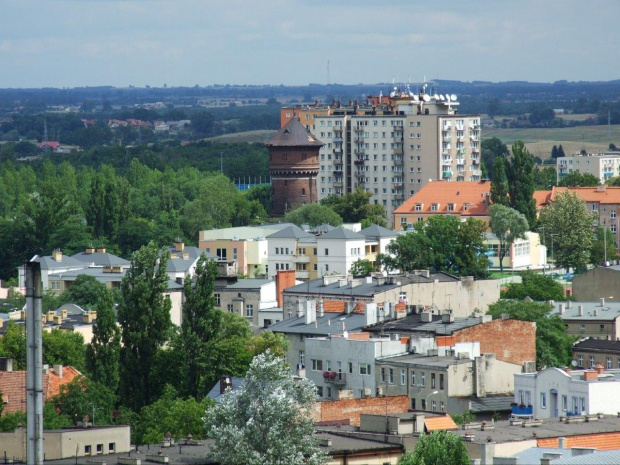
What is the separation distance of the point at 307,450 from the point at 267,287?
4472 centimetres

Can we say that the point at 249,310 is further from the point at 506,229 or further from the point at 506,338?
the point at 506,229

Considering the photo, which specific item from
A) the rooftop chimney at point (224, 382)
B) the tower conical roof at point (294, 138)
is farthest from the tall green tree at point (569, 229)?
the rooftop chimney at point (224, 382)

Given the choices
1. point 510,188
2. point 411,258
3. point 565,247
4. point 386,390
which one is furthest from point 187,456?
point 510,188

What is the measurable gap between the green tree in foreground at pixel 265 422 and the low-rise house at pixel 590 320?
3389 centimetres

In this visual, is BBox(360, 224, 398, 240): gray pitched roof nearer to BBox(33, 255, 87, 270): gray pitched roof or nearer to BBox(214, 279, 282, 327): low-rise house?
BBox(33, 255, 87, 270): gray pitched roof

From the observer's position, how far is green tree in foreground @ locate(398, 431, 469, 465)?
136 ft

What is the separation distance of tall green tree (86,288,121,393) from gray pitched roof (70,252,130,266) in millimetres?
34850

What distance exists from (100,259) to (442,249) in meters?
17.5

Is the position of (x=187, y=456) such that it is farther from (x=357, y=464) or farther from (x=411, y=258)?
(x=411, y=258)

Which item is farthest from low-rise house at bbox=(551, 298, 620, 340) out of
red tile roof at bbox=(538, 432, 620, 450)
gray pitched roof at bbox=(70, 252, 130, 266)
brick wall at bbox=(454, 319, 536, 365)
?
red tile roof at bbox=(538, 432, 620, 450)

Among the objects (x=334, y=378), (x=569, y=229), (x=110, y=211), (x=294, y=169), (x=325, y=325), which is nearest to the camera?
(x=334, y=378)

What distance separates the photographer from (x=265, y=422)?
44875mm

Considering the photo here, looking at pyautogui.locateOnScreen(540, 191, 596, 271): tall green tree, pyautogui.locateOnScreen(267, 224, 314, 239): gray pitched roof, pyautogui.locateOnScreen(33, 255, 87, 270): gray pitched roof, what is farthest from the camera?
pyautogui.locateOnScreen(540, 191, 596, 271): tall green tree

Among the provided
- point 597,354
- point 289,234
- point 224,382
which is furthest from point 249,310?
point 224,382
